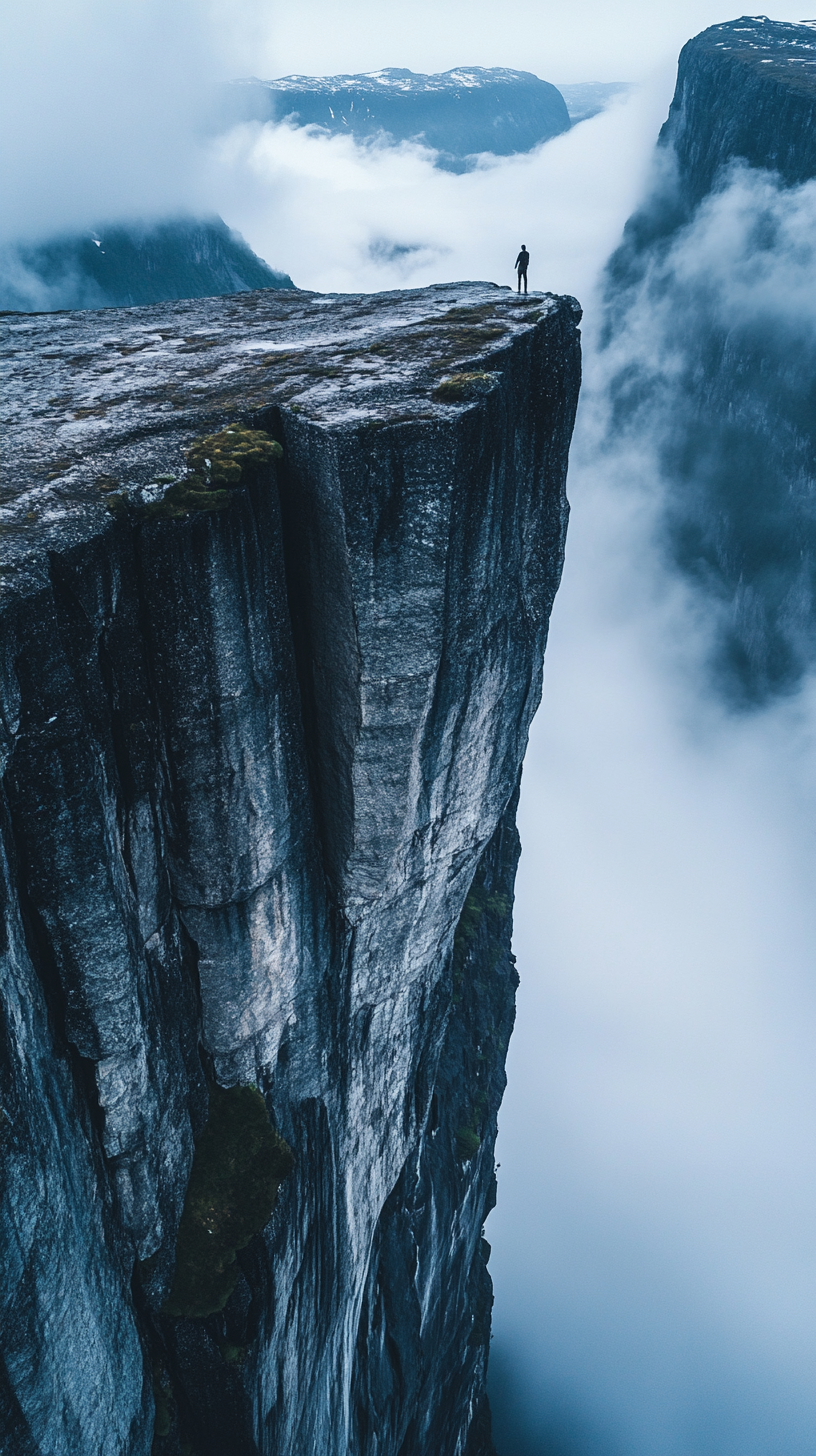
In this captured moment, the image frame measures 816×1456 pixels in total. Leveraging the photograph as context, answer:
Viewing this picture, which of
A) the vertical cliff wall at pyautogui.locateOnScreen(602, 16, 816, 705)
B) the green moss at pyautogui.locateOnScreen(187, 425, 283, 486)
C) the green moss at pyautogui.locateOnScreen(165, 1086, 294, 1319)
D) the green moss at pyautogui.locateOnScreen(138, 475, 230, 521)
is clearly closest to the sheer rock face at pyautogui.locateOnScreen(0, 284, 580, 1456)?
the green moss at pyautogui.locateOnScreen(138, 475, 230, 521)

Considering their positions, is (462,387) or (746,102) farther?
(746,102)

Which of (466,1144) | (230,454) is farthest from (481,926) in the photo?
(230,454)

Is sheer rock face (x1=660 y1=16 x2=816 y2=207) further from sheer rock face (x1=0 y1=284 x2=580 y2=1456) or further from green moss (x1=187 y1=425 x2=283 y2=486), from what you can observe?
green moss (x1=187 y1=425 x2=283 y2=486)

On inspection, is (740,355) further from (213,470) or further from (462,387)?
(213,470)

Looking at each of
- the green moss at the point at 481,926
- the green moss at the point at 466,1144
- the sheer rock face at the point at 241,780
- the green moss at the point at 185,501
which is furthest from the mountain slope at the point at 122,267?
the green moss at the point at 466,1144

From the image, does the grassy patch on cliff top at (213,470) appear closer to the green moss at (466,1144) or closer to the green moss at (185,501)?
the green moss at (185,501)

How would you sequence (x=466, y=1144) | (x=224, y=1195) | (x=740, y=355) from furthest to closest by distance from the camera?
(x=740, y=355) → (x=466, y=1144) → (x=224, y=1195)

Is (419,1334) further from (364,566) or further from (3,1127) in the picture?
(364,566)
